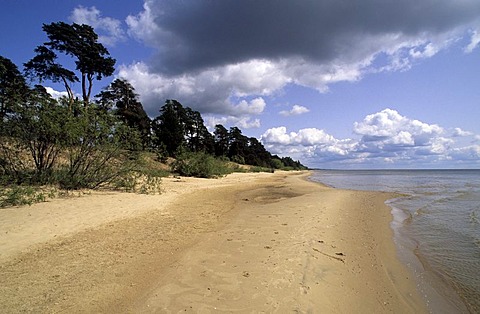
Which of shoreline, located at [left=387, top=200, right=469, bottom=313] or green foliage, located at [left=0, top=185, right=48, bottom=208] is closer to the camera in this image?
shoreline, located at [left=387, top=200, right=469, bottom=313]

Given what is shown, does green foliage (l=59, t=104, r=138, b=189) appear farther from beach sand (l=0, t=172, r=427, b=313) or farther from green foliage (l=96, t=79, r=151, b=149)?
green foliage (l=96, t=79, r=151, b=149)

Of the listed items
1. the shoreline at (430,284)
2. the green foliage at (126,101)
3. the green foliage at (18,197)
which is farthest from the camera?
the green foliage at (126,101)

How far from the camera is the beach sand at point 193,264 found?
3.77 m

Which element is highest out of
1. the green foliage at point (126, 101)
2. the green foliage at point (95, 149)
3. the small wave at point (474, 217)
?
the green foliage at point (126, 101)

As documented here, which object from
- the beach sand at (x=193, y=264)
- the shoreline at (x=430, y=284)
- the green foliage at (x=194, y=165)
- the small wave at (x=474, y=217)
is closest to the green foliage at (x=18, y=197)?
the beach sand at (x=193, y=264)

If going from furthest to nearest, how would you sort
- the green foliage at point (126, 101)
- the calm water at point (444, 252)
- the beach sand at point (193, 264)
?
the green foliage at point (126, 101)
the calm water at point (444, 252)
the beach sand at point (193, 264)

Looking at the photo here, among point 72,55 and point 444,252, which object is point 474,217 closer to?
point 444,252

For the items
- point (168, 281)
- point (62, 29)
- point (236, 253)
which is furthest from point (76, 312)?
point (62, 29)

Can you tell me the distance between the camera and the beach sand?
12.4 feet

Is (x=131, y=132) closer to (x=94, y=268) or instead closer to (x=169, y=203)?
(x=169, y=203)

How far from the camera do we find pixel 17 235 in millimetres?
6086

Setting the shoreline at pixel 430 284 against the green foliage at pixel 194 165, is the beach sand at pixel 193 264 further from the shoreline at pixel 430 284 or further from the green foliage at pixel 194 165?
the green foliage at pixel 194 165

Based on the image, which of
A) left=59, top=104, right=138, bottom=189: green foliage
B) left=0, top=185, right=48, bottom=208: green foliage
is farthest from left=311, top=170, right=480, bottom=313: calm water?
left=59, top=104, right=138, bottom=189: green foliage

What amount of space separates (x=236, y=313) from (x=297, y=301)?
947mm
